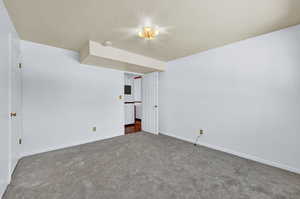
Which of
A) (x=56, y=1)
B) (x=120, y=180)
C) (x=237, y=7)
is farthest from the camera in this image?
(x=120, y=180)

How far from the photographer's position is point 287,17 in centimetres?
172

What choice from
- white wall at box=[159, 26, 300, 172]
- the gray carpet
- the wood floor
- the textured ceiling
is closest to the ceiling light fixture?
the textured ceiling

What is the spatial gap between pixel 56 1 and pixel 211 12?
76.5 inches

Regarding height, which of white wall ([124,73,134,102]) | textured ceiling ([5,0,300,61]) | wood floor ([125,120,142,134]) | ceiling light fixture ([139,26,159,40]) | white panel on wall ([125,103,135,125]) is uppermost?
textured ceiling ([5,0,300,61])

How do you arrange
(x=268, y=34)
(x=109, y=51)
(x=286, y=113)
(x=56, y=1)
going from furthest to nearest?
(x=109, y=51), (x=268, y=34), (x=286, y=113), (x=56, y=1)

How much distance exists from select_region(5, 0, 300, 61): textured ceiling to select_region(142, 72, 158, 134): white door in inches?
65.0

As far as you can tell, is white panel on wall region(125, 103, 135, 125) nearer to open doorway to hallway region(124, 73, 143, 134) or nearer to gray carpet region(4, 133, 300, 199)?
open doorway to hallway region(124, 73, 143, 134)

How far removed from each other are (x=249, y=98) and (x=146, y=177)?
2.33 meters

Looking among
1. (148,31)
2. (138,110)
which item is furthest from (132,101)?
(148,31)

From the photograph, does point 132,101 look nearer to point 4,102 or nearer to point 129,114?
point 129,114

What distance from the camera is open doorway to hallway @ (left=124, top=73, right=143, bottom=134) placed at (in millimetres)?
5309

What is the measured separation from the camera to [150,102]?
4.14m

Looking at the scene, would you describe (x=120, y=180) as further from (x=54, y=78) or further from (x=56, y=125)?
(x=54, y=78)

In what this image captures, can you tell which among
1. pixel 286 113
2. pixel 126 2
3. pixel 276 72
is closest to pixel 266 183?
pixel 286 113
